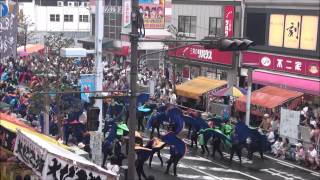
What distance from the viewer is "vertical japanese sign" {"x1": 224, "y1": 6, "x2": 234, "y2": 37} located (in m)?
38.1

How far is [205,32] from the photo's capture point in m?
41.6

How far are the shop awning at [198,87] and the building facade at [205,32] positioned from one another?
99.8 inches

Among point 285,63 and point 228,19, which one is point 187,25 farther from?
point 285,63

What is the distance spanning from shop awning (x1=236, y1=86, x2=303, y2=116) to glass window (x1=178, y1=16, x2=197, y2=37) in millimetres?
12207

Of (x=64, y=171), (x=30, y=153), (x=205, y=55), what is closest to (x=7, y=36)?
(x=30, y=153)

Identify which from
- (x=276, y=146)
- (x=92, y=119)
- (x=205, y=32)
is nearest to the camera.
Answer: (x=92, y=119)

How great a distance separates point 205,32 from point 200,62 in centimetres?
224

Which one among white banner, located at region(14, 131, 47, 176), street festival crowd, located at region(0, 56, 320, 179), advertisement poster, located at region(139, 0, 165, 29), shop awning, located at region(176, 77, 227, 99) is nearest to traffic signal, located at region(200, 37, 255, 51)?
white banner, located at region(14, 131, 47, 176)

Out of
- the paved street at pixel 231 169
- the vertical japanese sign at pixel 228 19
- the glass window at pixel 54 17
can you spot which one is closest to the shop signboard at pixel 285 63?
the vertical japanese sign at pixel 228 19

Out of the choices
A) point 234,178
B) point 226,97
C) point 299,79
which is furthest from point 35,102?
point 299,79

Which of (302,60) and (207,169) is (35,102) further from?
(302,60)

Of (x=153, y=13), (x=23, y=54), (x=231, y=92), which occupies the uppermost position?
(x=153, y=13)

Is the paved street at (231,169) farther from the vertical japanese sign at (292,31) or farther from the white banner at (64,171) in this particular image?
the vertical japanese sign at (292,31)

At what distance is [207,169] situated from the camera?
22.8 meters
